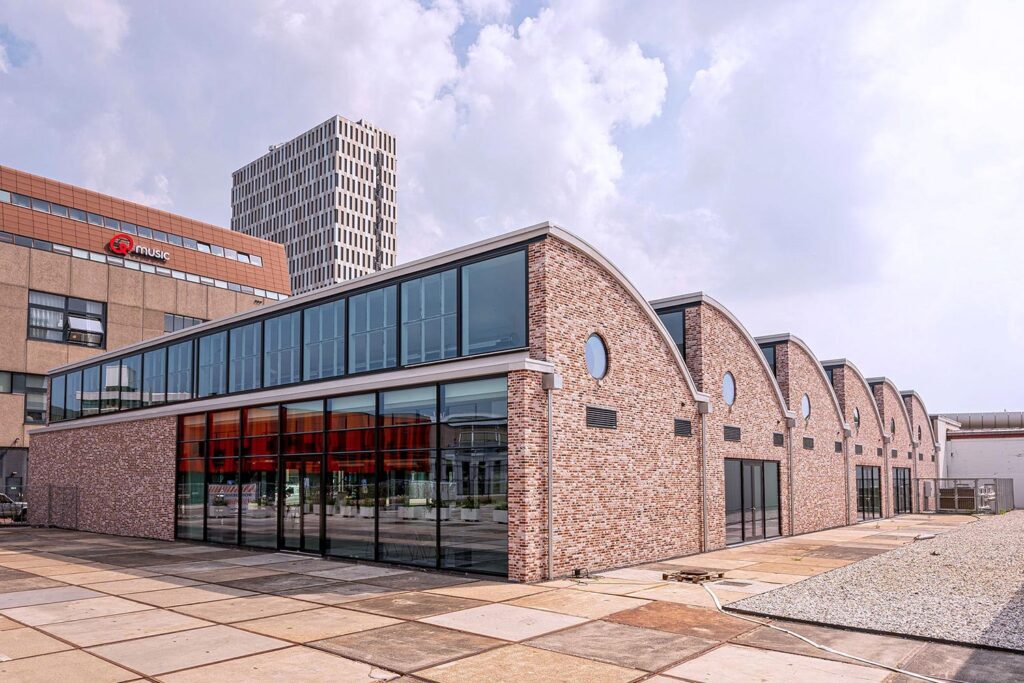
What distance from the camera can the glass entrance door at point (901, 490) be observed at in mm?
44344

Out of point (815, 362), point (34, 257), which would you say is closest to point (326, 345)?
point (815, 362)

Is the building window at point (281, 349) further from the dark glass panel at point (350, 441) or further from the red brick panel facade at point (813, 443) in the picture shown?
the red brick panel facade at point (813, 443)

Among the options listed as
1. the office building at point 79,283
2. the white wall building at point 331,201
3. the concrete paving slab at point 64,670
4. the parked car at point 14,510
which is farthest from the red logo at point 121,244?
the white wall building at point 331,201

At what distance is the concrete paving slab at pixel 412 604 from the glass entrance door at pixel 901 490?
1426 inches

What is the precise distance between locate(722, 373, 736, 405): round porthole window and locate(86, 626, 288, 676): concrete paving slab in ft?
59.5

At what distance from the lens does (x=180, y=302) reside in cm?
5706

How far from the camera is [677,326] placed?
25.8 meters

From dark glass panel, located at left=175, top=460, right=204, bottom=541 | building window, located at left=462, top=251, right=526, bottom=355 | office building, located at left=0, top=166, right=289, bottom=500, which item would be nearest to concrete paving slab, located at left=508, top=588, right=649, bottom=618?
building window, located at left=462, top=251, right=526, bottom=355

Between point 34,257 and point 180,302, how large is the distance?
10.3m

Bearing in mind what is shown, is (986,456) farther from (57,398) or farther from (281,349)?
(57,398)

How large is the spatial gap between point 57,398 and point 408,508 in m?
27.4

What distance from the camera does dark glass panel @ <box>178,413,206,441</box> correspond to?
27812mm

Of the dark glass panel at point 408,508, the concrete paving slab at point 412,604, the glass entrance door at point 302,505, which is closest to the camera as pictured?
the concrete paving slab at point 412,604

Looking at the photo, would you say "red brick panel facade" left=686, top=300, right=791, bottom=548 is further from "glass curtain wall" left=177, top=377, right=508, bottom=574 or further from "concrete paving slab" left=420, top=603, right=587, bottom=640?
"concrete paving slab" left=420, top=603, right=587, bottom=640
